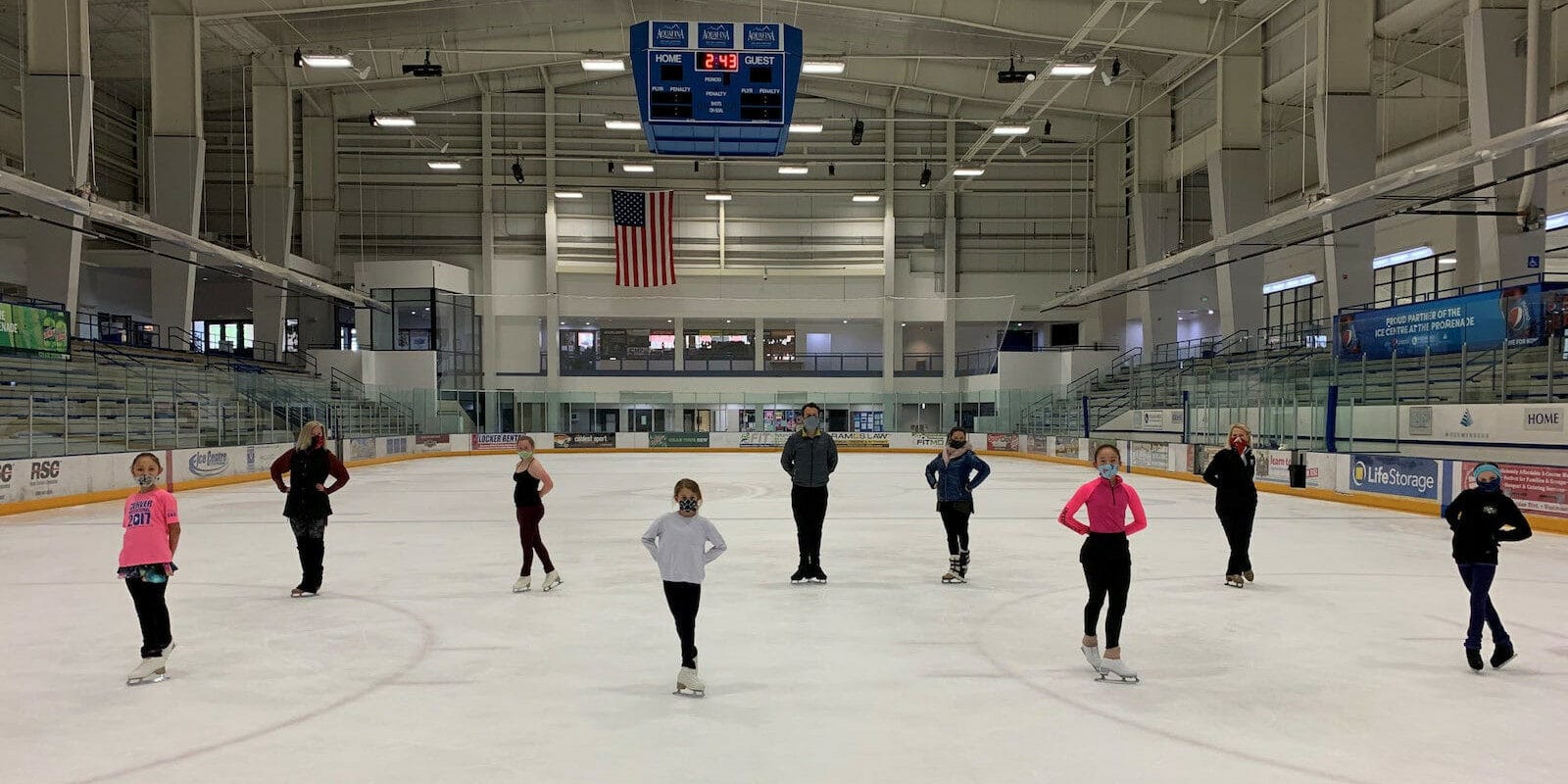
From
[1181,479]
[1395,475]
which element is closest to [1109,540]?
[1395,475]

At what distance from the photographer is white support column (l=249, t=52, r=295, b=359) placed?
114 feet

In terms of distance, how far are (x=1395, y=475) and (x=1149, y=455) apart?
10271 millimetres

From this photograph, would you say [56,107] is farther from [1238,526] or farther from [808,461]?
[1238,526]

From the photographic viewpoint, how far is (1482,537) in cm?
614

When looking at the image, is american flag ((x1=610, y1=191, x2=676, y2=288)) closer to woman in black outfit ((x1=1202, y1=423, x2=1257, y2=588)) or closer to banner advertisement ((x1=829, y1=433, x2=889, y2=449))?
→ banner advertisement ((x1=829, y1=433, x2=889, y2=449))

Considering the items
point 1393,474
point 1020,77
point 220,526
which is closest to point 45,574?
point 220,526

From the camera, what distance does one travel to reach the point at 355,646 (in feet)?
22.9

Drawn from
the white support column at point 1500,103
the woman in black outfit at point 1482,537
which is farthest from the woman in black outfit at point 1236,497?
the white support column at point 1500,103

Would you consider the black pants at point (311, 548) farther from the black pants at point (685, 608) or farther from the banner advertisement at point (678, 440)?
the banner advertisement at point (678, 440)

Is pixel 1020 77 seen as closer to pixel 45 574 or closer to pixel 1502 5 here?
pixel 1502 5

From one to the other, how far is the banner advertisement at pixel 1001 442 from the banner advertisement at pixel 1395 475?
21.4 metres

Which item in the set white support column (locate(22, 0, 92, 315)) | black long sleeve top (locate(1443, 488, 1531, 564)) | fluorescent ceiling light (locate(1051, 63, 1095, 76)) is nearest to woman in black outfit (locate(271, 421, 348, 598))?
black long sleeve top (locate(1443, 488, 1531, 564))

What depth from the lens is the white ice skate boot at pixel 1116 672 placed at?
5988 mm

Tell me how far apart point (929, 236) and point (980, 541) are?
3422 cm
